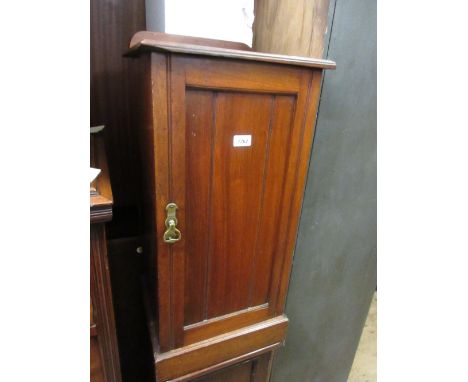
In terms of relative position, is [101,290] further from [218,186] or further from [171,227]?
[218,186]

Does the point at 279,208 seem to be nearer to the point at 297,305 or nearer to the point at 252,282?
the point at 252,282

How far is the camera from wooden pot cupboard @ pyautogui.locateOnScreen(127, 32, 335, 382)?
0.57 m

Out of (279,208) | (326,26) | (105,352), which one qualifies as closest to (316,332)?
(279,208)

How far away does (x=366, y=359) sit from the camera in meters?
1.85

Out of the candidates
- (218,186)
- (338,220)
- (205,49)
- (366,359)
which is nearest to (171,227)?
(218,186)

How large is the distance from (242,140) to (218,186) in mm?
116

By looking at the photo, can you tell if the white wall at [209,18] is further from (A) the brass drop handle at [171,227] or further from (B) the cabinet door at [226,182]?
(A) the brass drop handle at [171,227]

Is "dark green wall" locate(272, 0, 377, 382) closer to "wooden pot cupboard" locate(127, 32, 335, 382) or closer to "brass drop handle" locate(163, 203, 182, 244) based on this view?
"wooden pot cupboard" locate(127, 32, 335, 382)

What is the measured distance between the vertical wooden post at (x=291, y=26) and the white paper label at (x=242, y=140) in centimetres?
32

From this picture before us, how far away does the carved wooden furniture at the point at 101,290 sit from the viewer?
0.57 meters

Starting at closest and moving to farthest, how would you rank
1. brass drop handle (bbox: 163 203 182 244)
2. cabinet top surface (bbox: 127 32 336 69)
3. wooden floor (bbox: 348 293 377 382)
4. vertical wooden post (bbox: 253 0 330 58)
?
cabinet top surface (bbox: 127 32 336 69)
brass drop handle (bbox: 163 203 182 244)
vertical wooden post (bbox: 253 0 330 58)
wooden floor (bbox: 348 293 377 382)

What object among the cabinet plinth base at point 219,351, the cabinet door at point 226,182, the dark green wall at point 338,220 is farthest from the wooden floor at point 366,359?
the cabinet door at point 226,182

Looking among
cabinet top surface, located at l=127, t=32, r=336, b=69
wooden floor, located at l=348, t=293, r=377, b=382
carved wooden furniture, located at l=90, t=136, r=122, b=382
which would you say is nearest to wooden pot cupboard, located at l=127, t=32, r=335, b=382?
cabinet top surface, located at l=127, t=32, r=336, b=69

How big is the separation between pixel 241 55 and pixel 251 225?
0.40m
